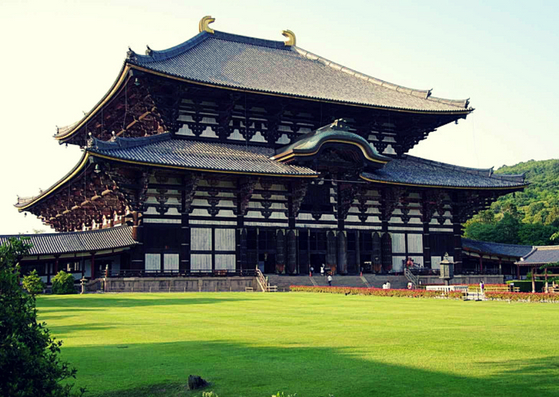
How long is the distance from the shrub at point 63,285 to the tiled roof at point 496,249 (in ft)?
118

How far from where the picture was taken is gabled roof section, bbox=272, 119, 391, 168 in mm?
47188

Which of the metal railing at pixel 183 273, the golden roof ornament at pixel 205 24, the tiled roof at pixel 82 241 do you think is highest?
the golden roof ornament at pixel 205 24

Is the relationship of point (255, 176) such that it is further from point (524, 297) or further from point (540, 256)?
point (540, 256)

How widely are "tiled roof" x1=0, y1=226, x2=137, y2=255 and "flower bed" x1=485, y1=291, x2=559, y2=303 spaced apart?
24614mm

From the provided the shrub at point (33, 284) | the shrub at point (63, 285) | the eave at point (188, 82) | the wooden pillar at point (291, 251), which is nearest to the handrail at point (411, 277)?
the wooden pillar at point (291, 251)

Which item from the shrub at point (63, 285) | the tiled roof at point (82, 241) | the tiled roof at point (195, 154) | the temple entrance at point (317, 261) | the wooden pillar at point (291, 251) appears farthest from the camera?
the temple entrance at point (317, 261)

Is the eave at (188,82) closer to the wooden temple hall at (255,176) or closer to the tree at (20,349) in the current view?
the wooden temple hall at (255,176)

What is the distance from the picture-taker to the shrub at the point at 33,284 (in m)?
9.55

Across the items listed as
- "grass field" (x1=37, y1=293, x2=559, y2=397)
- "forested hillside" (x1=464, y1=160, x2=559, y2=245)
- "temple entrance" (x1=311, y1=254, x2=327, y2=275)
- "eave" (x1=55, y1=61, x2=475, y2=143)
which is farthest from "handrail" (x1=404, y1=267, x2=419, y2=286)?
"grass field" (x1=37, y1=293, x2=559, y2=397)

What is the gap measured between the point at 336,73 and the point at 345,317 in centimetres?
4557

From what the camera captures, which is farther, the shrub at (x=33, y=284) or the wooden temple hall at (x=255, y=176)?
the wooden temple hall at (x=255, y=176)

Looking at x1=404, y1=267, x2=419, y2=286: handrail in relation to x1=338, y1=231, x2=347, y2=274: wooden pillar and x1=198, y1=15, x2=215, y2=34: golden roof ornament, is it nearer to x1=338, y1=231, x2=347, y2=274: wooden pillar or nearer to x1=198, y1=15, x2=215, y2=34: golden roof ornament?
x1=338, y1=231, x2=347, y2=274: wooden pillar

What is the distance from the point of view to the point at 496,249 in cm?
6019

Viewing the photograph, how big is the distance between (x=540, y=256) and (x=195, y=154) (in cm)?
3339
